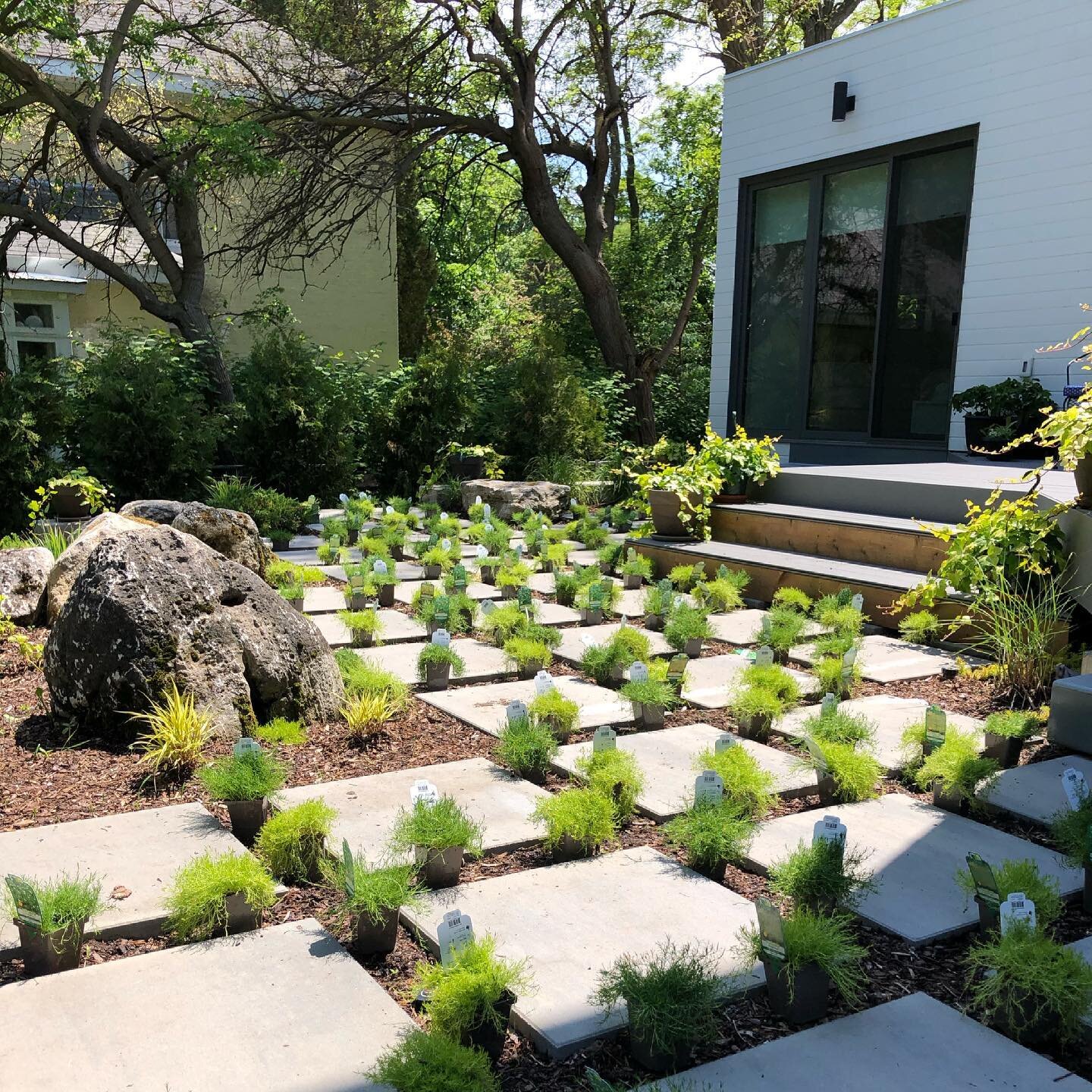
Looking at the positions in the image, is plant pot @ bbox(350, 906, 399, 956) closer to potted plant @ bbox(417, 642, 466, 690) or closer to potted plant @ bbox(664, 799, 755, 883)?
potted plant @ bbox(664, 799, 755, 883)

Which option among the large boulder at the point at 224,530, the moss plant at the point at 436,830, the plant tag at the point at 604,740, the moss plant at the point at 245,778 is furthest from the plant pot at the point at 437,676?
the large boulder at the point at 224,530

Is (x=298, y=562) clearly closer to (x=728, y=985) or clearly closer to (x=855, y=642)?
(x=855, y=642)

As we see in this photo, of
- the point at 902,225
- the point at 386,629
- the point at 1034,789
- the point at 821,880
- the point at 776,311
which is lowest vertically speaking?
the point at 386,629

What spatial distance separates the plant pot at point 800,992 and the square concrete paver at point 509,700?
5.67ft

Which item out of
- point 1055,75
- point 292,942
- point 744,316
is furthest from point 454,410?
point 292,942

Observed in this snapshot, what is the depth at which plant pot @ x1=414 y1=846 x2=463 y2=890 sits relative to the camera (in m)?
2.40

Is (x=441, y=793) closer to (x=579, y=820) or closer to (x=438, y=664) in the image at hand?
(x=579, y=820)

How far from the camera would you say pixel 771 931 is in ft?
6.33

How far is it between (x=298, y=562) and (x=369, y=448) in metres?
4.10

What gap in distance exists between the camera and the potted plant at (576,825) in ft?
8.45

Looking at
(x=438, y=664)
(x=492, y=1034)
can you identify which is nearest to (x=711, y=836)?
(x=492, y=1034)

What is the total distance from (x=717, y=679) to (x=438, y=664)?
48.2 inches

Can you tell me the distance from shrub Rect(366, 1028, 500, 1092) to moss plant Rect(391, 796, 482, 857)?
27.9 inches

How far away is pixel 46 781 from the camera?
9.84 ft
